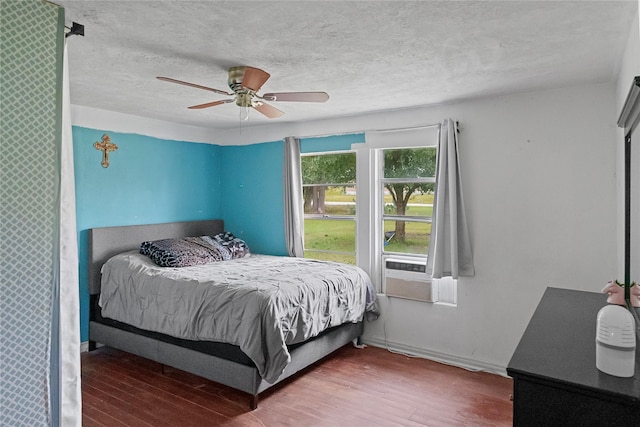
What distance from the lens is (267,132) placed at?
4992 millimetres

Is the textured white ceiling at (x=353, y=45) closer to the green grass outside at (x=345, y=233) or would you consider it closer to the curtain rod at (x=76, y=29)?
the curtain rod at (x=76, y=29)

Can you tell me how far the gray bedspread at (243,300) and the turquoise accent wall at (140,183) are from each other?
1.58ft

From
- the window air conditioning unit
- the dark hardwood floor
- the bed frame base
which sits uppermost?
the window air conditioning unit

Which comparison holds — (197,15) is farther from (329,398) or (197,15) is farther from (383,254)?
(383,254)

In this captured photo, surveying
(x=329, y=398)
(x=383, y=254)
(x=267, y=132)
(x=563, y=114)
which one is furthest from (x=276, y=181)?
(x=563, y=114)

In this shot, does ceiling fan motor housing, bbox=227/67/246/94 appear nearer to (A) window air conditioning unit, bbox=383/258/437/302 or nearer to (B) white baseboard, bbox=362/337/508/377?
(A) window air conditioning unit, bbox=383/258/437/302

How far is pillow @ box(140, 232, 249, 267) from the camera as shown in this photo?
3.95 meters

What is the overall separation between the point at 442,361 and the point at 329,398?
1.27 m

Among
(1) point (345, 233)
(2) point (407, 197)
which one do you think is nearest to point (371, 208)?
(2) point (407, 197)

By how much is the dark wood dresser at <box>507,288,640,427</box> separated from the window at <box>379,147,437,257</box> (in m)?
2.61

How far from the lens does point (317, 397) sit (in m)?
3.12

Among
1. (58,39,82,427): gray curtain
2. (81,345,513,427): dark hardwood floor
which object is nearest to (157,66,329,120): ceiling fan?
(58,39,82,427): gray curtain

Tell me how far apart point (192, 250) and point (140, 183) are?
0.98m

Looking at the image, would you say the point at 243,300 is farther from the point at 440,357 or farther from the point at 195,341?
the point at 440,357
